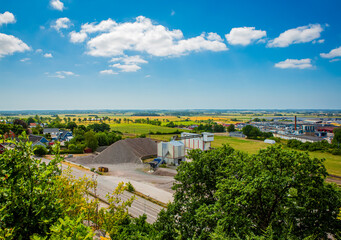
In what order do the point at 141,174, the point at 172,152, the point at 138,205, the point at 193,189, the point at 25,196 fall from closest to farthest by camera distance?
1. the point at 25,196
2. the point at 193,189
3. the point at 138,205
4. the point at 141,174
5. the point at 172,152

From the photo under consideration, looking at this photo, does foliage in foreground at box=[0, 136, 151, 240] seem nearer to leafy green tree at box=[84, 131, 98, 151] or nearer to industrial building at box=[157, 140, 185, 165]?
industrial building at box=[157, 140, 185, 165]

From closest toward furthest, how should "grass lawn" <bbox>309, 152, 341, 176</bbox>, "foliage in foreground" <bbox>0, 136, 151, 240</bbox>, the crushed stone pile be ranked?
"foliage in foreground" <bbox>0, 136, 151, 240</bbox> → "grass lawn" <bbox>309, 152, 341, 176</bbox> → the crushed stone pile

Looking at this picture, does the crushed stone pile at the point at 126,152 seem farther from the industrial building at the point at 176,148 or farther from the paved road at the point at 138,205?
the paved road at the point at 138,205

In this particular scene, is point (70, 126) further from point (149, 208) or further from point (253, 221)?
point (253, 221)

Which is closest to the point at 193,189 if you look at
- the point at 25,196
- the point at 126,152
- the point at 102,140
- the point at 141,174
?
the point at 25,196

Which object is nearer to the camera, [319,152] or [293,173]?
[293,173]

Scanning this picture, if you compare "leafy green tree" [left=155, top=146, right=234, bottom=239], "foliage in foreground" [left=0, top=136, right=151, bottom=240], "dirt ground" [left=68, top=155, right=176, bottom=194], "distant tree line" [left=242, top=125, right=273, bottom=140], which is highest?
"foliage in foreground" [left=0, top=136, right=151, bottom=240]

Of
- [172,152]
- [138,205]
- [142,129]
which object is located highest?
[172,152]

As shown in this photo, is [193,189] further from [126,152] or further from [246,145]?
[246,145]

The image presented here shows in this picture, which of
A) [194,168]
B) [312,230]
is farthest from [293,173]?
[194,168]

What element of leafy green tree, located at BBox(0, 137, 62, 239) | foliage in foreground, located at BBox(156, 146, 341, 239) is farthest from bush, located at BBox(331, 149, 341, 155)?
leafy green tree, located at BBox(0, 137, 62, 239)

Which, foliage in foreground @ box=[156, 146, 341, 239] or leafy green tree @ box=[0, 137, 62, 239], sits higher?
leafy green tree @ box=[0, 137, 62, 239]
